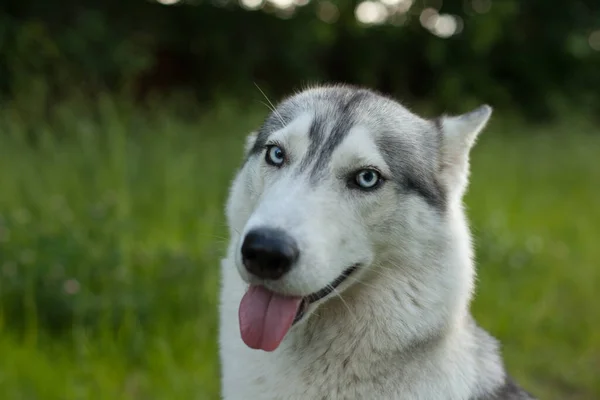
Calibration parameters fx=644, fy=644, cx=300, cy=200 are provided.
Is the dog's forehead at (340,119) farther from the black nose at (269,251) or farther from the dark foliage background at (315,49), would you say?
the dark foliage background at (315,49)

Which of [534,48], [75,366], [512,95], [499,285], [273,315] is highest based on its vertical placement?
[534,48]

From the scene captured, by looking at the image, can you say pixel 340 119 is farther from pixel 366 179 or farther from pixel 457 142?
pixel 457 142

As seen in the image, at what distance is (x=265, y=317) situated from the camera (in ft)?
8.02

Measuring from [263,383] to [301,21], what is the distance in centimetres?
1338

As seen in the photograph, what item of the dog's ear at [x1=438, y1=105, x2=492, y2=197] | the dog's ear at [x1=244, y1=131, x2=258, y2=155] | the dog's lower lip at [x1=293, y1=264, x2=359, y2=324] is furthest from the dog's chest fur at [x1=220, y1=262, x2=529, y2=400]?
the dog's ear at [x1=244, y1=131, x2=258, y2=155]

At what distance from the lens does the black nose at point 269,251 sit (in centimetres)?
221

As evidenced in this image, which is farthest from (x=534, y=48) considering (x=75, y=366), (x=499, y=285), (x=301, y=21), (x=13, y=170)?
(x=75, y=366)

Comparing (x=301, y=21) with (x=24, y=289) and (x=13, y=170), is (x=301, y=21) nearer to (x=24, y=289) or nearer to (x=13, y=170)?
(x=13, y=170)

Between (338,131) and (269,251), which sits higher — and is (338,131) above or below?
above

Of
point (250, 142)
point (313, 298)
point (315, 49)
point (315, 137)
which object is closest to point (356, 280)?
point (313, 298)

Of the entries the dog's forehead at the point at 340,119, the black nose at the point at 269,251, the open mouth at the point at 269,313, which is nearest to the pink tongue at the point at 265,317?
the open mouth at the point at 269,313

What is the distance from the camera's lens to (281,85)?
15555mm

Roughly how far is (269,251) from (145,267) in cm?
280

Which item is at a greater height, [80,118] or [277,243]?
[277,243]
